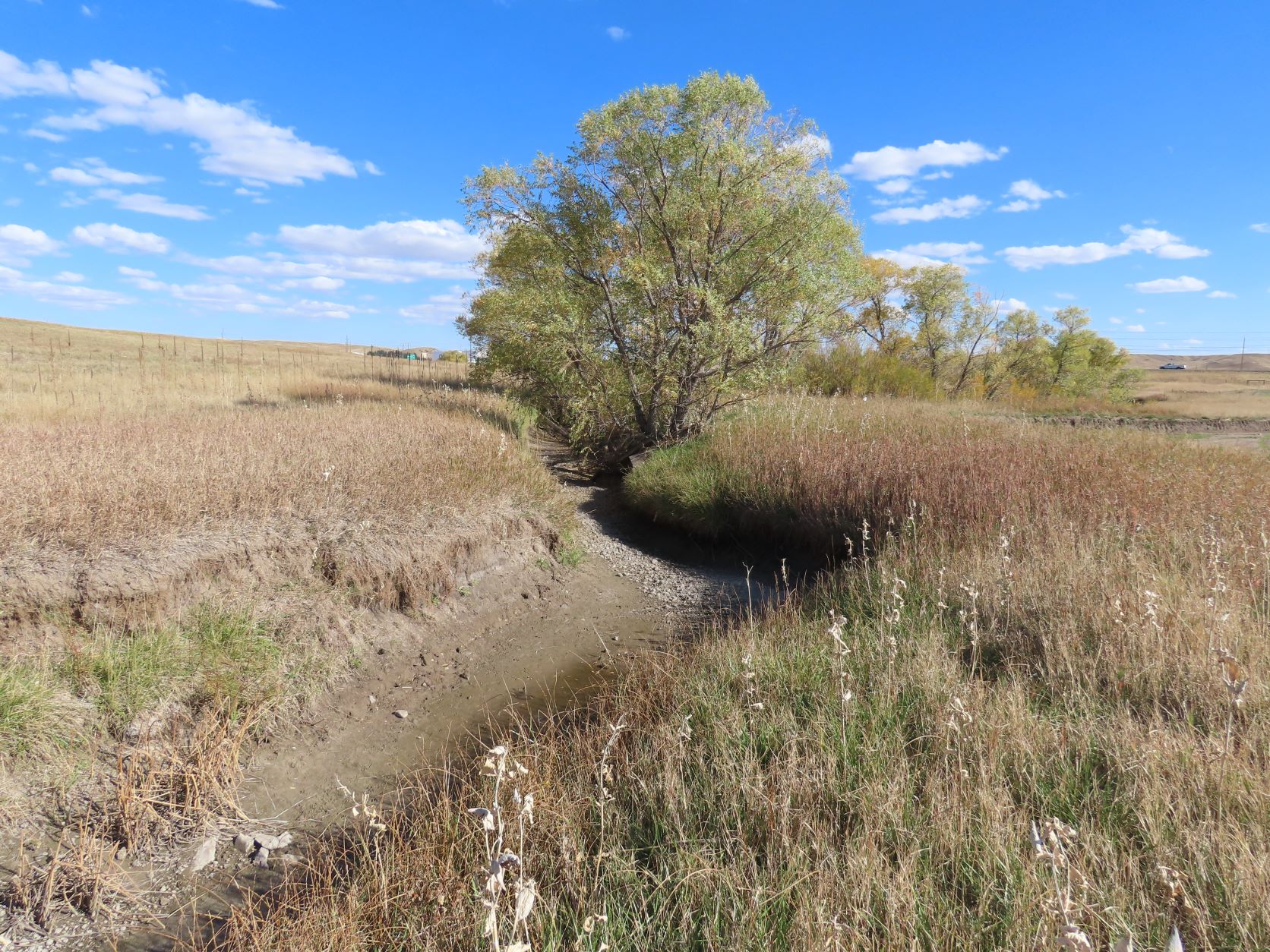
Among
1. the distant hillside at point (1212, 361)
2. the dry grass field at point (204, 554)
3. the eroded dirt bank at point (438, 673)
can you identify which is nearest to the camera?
the eroded dirt bank at point (438, 673)

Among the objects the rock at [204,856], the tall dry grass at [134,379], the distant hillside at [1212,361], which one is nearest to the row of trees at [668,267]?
the tall dry grass at [134,379]

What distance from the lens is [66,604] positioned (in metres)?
4.71

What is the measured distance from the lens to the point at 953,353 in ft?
101

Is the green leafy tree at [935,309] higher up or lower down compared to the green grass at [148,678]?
higher up

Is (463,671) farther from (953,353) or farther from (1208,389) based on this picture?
(1208,389)

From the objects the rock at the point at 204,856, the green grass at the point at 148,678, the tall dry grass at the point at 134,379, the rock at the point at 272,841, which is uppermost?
the tall dry grass at the point at 134,379

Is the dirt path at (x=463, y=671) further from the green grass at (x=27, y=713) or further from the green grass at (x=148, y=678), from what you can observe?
the green grass at (x=27, y=713)

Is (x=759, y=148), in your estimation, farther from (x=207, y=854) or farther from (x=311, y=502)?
(x=207, y=854)

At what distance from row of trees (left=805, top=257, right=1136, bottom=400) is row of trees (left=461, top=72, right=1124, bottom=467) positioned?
11.4 meters

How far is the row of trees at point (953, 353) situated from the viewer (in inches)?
969

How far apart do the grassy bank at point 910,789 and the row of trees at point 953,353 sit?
1912 cm

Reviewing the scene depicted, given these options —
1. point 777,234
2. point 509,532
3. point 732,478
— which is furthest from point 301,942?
point 777,234

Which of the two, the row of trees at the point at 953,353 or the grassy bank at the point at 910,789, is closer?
the grassy bank at the point at 910,789

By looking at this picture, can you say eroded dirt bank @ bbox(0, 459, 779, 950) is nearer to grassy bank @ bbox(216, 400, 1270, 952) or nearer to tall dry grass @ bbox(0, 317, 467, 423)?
grassy bank @ bbox(216, 400, 1270, 952)
